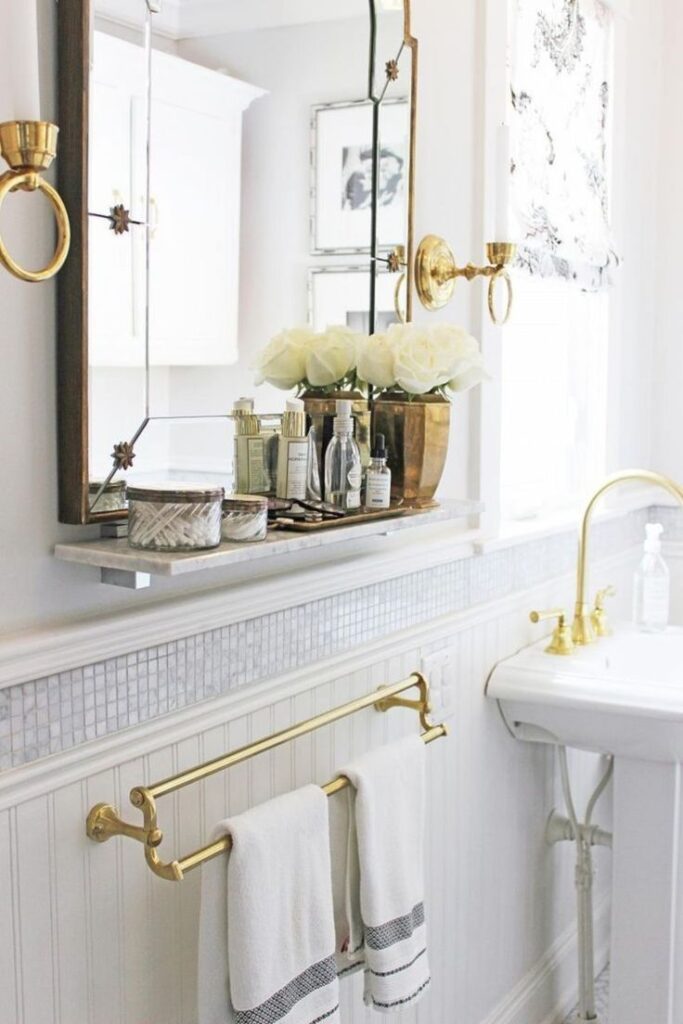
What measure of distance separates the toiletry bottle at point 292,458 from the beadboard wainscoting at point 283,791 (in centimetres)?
26

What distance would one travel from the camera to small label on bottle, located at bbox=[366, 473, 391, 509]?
162cm

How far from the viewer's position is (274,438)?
5.04ft

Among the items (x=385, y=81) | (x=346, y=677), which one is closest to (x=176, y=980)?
(x=346, y=677)

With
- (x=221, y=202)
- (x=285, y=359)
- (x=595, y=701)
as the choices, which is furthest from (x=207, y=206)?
(x=595, y=701)

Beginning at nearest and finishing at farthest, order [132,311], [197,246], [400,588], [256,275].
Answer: [132,311]
[197,246]
[256,275]
[400,588]

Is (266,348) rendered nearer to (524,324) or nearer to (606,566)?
(524,324)

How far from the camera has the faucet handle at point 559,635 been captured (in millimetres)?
2324

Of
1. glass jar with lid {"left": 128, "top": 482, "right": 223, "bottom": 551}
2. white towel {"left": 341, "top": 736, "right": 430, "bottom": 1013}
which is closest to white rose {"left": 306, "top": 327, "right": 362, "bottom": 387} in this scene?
glass jar with lid {"left": 128, "top": 482, "right": 223, "bottom": 551}

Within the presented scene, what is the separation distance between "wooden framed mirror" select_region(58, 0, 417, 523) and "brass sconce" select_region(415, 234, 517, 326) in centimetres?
6

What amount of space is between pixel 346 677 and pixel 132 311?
0.69 meters

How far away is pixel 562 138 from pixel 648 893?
1500 millimetres

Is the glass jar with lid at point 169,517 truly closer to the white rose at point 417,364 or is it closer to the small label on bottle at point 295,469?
the small label on bottle at point 295,469

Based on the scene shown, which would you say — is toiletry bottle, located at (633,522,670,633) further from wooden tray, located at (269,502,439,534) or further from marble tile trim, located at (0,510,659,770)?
wooden tray, located at (269,502,439,534)

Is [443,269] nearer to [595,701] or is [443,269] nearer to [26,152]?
[595,701]
